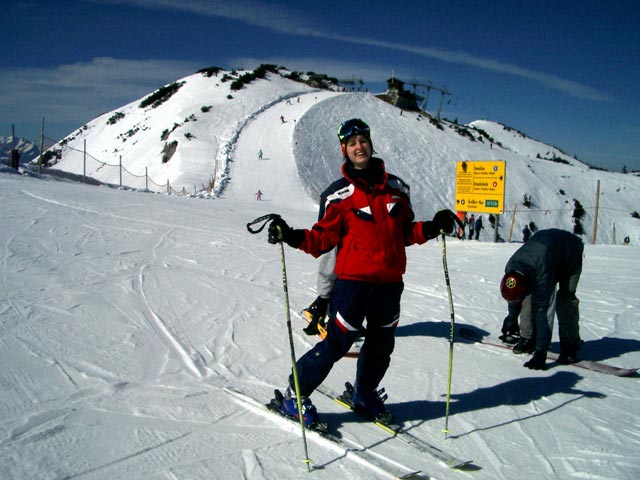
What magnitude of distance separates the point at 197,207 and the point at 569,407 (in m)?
13.8

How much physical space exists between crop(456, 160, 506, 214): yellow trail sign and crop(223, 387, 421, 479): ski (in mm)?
16150

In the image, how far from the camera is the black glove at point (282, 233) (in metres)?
2.91

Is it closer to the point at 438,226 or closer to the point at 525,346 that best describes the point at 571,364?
the point at 525,346

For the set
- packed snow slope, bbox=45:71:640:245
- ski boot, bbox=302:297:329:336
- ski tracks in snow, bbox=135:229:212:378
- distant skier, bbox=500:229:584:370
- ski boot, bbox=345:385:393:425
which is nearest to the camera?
ski boot, bbox=345:385:393:425

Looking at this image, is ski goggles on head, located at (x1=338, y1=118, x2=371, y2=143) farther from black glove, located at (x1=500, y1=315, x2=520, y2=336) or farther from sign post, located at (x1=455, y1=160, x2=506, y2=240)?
sign post, located at (x1=455, y1=160, x2=506, y2=240)

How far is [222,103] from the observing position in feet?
139

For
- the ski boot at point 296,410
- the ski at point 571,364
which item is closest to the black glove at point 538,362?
the ski at point 571,364

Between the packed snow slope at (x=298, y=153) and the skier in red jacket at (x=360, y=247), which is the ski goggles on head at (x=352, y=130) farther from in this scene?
the packed snow slope at (x=298, y=153)

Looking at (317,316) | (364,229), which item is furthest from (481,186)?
(364,229)

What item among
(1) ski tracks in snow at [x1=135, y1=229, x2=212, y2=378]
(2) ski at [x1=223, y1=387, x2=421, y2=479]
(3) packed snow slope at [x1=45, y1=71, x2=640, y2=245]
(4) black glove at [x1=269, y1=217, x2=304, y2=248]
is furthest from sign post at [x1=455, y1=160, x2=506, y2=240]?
(4) black glove at [x1=269, y1=217, x2=304, y2=248]

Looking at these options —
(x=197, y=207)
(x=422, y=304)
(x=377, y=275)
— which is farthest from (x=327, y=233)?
(x=197, y=207)

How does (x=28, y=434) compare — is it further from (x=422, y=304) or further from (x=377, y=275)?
(x=422, y=304)

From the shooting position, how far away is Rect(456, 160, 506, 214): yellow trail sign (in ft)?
58.5

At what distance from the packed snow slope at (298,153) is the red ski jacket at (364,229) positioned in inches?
867
